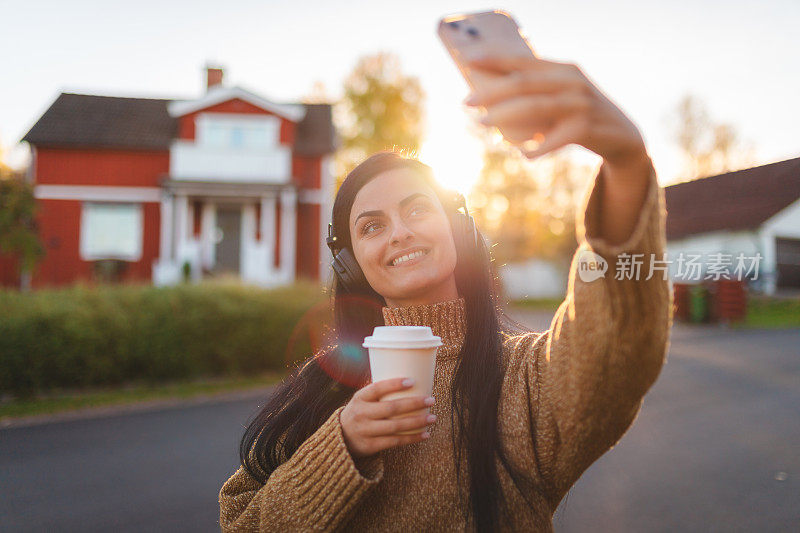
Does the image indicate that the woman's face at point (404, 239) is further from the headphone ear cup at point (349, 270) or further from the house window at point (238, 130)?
the house window at point (238, 130)

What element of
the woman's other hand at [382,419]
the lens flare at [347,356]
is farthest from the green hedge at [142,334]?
the woman's other hand at [382,419]

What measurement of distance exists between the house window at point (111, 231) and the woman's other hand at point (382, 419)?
20.8 metres

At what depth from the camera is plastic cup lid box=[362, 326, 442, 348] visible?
49.9 inches

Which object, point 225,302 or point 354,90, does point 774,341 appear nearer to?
point 225,302

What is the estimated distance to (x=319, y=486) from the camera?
140cm

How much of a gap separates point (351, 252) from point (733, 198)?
3.88ft

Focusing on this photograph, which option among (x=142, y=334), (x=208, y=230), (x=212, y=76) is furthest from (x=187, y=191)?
(x=142, y=334)

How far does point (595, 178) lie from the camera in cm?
108

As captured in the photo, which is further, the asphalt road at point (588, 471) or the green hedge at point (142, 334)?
the green hedge at point (142, 334)

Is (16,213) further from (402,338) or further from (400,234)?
(402,338)

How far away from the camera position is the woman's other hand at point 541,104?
0.90 meters

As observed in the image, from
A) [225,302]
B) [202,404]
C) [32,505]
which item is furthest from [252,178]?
[32,505]

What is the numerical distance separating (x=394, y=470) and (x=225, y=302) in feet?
30.4

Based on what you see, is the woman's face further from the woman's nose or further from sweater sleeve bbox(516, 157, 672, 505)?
sweater sleeve bbox(516, 157, 672, 505)
